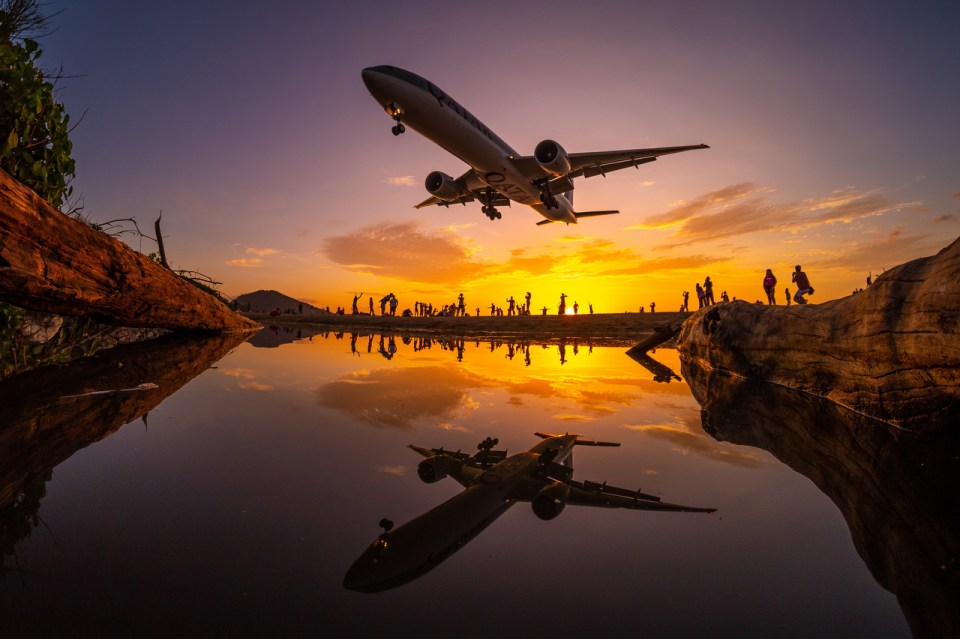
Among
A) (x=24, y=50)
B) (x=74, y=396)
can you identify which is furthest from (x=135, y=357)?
(x=24, y=50)

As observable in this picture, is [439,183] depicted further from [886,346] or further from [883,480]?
[883,480]

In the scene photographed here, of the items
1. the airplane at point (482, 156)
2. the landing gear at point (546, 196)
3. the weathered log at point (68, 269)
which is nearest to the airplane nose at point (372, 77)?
the airplane at point (482, 156)

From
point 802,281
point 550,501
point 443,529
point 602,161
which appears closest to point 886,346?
point 550,501

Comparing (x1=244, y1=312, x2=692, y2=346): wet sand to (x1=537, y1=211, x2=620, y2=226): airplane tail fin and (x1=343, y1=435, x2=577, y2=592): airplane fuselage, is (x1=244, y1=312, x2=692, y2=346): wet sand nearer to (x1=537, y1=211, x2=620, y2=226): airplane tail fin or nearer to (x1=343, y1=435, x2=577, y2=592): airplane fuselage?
(x1=537, y1=211, x2=620, y2=226): airplane tail fin

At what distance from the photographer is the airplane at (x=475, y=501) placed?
2096mm

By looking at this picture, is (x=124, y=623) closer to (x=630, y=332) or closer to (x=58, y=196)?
(x=58, y=196)

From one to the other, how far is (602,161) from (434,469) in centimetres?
2390

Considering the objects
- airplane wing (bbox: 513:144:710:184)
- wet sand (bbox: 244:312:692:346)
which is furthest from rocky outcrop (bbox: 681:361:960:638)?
wet sand (bbox: 244:312:692:346)

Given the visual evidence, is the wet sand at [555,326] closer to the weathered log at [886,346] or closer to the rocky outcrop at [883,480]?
the weathered log at [886,346]

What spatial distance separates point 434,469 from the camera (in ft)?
11.0

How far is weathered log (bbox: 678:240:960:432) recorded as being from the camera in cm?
516

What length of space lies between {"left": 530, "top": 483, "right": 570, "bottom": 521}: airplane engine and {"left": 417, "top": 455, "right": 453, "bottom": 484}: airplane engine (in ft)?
2.59

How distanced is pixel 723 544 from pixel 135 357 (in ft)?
41.4

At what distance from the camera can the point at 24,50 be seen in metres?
6.75
